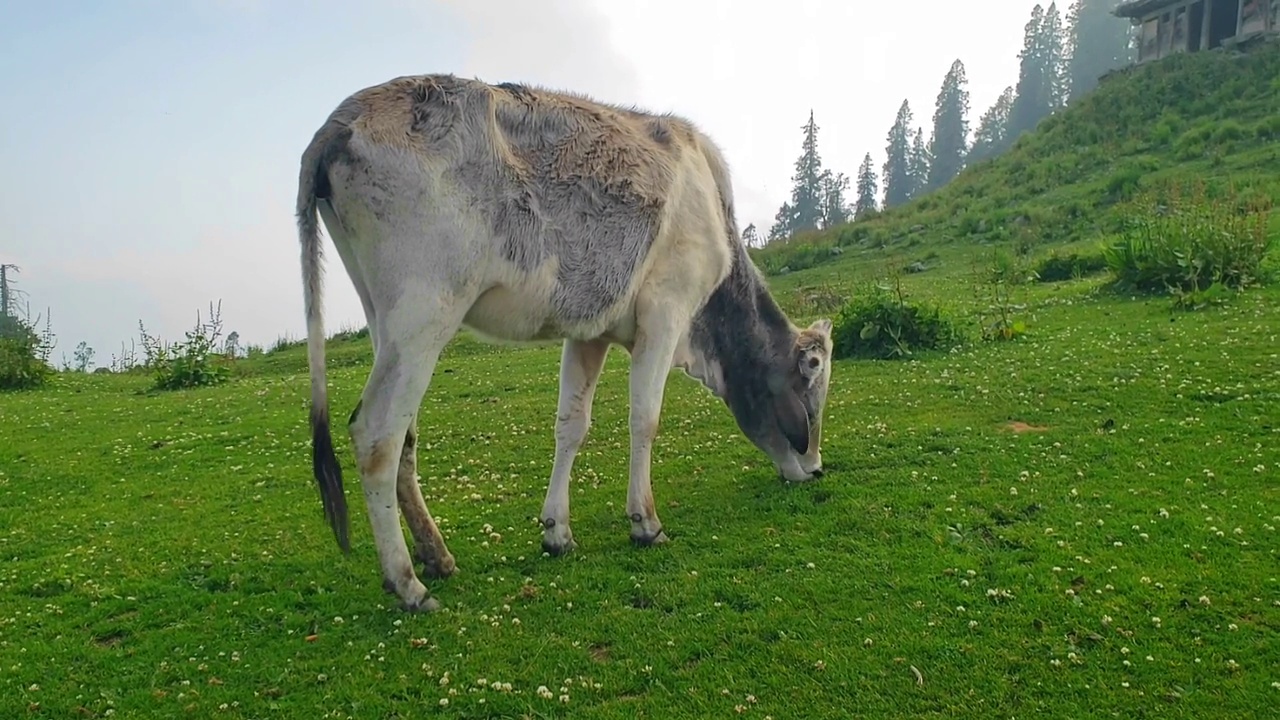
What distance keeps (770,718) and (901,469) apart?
406 cm

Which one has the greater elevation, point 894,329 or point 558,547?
point 894,329

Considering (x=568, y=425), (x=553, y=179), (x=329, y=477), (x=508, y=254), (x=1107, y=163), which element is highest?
(x=1107, y=163)

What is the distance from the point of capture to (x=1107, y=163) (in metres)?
30.9

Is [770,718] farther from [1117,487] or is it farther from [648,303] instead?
[1117,487]

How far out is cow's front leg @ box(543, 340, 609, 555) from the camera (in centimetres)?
694

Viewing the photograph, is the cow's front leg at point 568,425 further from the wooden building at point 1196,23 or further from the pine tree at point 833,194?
the pine tree at point 833,194

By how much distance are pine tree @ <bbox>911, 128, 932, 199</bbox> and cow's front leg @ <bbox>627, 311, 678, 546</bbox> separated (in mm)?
84266

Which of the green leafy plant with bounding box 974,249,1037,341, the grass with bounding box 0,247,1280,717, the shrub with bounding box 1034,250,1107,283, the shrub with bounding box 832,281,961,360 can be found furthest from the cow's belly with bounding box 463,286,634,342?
the shrub with bounding box 1034,250,1107,283

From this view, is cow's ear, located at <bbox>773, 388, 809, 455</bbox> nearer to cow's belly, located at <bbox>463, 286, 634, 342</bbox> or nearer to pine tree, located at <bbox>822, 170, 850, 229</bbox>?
cow's belly, located at <bbox>463, 286, 634, 342</bbox>

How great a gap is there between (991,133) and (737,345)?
89.2m

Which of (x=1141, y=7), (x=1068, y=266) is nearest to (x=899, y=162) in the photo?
(x=1141, y=7)

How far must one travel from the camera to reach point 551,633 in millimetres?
5566

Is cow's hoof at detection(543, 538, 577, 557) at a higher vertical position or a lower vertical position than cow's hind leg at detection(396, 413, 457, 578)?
lower

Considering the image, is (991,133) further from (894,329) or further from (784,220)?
(894,329)
